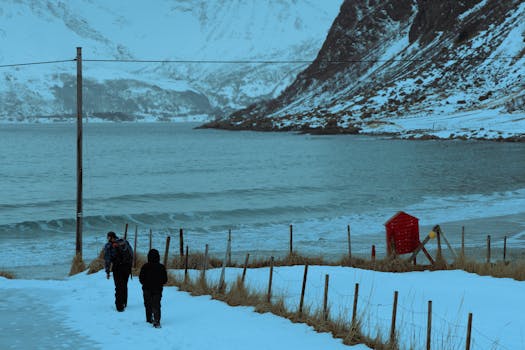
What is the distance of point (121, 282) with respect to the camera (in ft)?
40.7

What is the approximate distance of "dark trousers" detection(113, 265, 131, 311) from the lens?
12291 mm

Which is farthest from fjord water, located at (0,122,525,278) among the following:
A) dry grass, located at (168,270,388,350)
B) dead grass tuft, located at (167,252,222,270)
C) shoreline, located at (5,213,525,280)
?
dry grass, located at (168,270,388,350)

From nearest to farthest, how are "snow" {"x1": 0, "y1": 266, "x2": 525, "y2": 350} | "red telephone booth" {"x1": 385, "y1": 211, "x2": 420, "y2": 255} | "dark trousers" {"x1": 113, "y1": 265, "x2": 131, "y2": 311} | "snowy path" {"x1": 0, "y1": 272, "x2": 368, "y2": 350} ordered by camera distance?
1. "snowy path" {"x1": 0, "y1": 272, "x2": 368, "y2": 350}
2. "snow" {"x1": 0, "y1": 266, "x2": 525, "y2": 350}
3. "dark trousers" {"x1": 113, "y1": 265, "x2": 131, "y2": 311}
4. "red telephone booth" {"x1": 385, "y1": 211, "x2": 420, "y2": 255}

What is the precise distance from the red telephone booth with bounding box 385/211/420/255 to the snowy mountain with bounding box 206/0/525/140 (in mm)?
68556

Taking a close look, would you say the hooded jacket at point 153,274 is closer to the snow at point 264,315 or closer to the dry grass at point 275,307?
the snow at point 264,315

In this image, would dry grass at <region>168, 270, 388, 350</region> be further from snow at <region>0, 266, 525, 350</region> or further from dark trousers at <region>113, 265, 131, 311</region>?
dark trousers at <region>113, 265, 131, 311</region>

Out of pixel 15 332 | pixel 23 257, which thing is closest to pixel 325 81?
pixel 23 257

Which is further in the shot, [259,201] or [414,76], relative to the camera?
[414,76]

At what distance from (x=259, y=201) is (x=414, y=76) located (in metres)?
101

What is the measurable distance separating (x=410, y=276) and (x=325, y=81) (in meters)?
153

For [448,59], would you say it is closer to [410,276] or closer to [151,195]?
[151,195]

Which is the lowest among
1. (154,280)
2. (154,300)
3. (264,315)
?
(264,315)

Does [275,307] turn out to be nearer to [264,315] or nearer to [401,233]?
[264,315]

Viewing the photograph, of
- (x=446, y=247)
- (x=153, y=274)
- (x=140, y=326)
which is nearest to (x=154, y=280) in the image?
(x=153, y=274)
